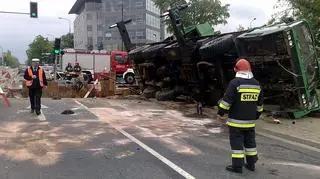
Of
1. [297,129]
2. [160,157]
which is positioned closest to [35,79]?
[160,157]

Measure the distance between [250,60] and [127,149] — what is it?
6.18m

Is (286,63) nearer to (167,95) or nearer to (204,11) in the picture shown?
(167,95)

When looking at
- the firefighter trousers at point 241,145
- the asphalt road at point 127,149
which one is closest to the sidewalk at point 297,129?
the asphalt road at point 127,149

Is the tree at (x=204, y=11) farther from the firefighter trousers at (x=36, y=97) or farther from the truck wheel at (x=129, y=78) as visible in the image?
the firefighter trousers at (x=36, y=97)

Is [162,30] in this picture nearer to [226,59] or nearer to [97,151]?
[226,59]

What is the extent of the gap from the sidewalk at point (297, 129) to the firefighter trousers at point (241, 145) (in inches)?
124

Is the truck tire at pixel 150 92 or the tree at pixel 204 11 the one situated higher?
the tree at pixel 204 11

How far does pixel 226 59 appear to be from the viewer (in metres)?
15.9

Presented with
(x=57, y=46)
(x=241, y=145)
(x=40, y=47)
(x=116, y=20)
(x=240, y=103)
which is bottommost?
(x=241, y=145)

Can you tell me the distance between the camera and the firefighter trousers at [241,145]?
764 cm

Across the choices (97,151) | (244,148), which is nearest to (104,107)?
(97,151)

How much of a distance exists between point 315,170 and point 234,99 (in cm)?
181

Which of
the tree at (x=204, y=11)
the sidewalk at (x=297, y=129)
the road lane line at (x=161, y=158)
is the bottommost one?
the sidewalk at (x=297, y=129)

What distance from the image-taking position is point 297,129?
40.4 feet
